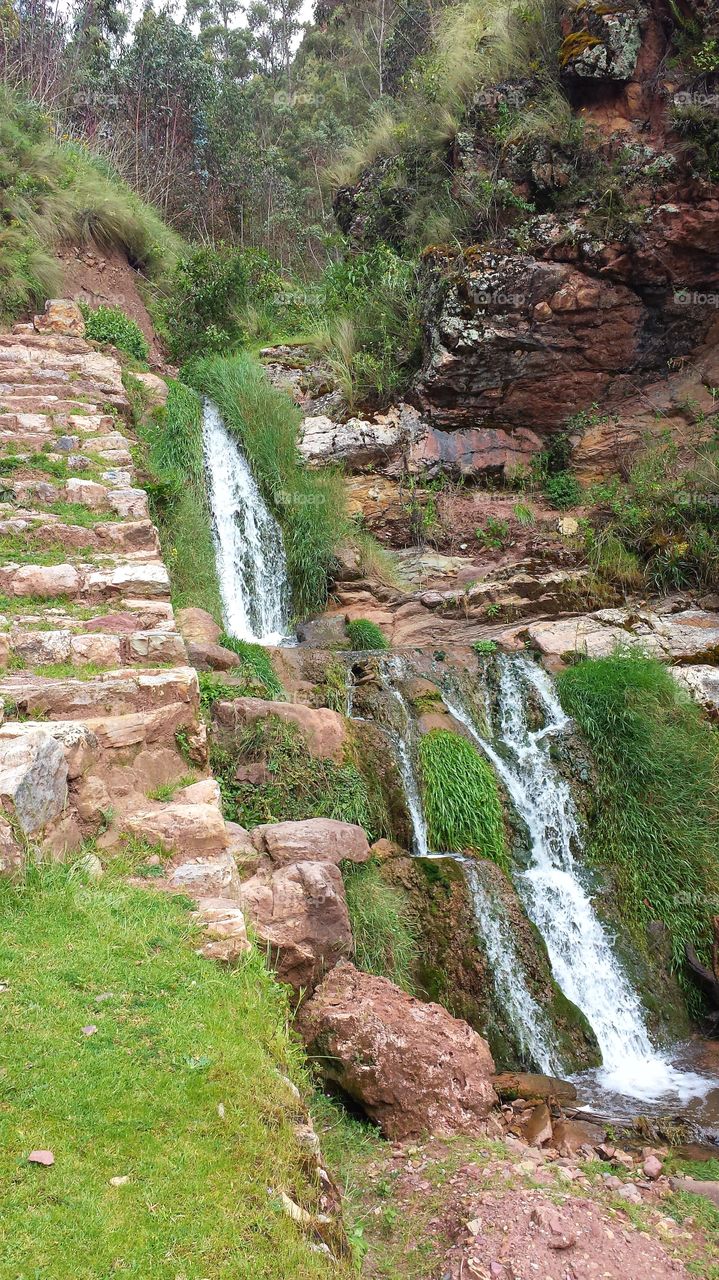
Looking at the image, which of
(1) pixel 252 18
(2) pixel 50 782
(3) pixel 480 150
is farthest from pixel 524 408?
(1) pixel 252 18

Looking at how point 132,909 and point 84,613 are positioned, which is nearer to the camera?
point 132,909

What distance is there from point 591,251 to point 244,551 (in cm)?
578

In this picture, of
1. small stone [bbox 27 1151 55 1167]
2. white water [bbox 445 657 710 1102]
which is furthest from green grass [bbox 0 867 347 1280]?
white water [bbox 445 657 710 1102]

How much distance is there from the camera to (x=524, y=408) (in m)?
10.7

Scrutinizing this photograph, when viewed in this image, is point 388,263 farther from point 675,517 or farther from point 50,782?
point 50,782

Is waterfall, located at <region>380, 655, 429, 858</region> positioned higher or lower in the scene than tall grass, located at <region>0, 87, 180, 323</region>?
lower

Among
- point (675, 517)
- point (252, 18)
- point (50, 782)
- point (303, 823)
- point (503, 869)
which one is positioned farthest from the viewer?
point (252, 18)

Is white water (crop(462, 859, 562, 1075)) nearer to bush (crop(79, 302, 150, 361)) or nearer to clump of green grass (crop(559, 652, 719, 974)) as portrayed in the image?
clump of green grass (crop(559, 652, 719, 974))

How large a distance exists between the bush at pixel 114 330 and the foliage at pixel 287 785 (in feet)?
23.0

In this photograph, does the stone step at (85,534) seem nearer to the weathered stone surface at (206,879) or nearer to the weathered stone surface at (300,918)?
the weathered stone surface at (300,918)

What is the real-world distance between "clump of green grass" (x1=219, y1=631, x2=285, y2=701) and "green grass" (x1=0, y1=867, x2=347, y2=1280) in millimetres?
3252

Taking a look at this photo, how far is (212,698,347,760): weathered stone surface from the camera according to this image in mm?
5543

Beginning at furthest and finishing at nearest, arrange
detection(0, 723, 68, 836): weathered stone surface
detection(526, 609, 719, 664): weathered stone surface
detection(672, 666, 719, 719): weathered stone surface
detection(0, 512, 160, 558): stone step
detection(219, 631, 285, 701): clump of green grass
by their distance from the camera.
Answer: detection(526, 609, 719, 664): weathered stone surface → detection(672, 666, 719, 719): weathered stone surface → detection(219, 631, 285, 701): clump of green grass → detection(0, 512, 160, 558): stone step → detection(0, 723, 68, 836): weathered stone surface

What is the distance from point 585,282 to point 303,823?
832 centimetres
